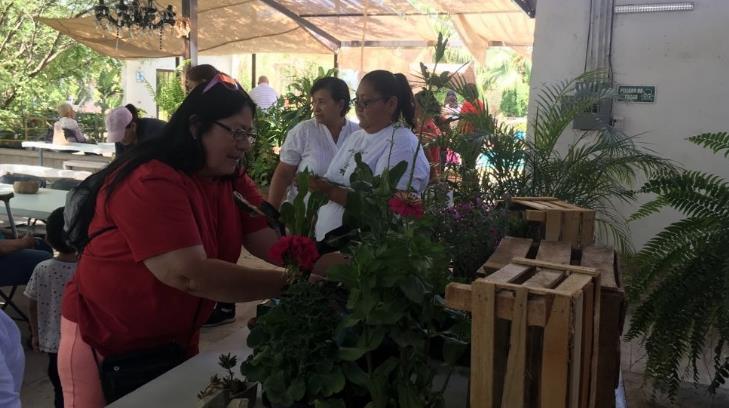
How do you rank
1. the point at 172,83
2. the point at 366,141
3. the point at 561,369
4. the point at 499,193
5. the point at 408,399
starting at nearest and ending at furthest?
the point at 561,369 → the point at 408,399 → the point at 366,141 → the point at 499,193 → the point at 172,83

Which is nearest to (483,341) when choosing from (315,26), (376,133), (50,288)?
(376,133)

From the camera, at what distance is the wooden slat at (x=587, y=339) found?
1.06m

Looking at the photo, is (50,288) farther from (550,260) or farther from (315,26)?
(315,26)

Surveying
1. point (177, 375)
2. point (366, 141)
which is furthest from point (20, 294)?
point (177, 375)

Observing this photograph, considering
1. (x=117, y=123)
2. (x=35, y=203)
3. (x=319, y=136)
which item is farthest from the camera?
(x=35, y=203)

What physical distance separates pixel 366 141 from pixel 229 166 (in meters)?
1.05

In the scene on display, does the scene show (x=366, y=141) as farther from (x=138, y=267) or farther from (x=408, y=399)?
(x=408, y=399)

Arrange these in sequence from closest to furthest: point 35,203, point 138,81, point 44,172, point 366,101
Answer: point 366,101, point 35,203, point 44,172, point 138,81

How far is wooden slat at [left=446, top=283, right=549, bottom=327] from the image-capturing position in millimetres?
→ 937

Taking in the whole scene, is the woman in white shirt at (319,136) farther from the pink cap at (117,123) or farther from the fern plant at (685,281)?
the fern plant at (685,281)

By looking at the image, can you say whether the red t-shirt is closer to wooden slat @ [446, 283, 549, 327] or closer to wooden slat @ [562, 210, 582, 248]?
wooden slat @ [446, 283, 549, 327]

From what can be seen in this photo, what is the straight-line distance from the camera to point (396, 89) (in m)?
2.57

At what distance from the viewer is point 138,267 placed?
4.77 ft

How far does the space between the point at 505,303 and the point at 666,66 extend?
14.4 feet
